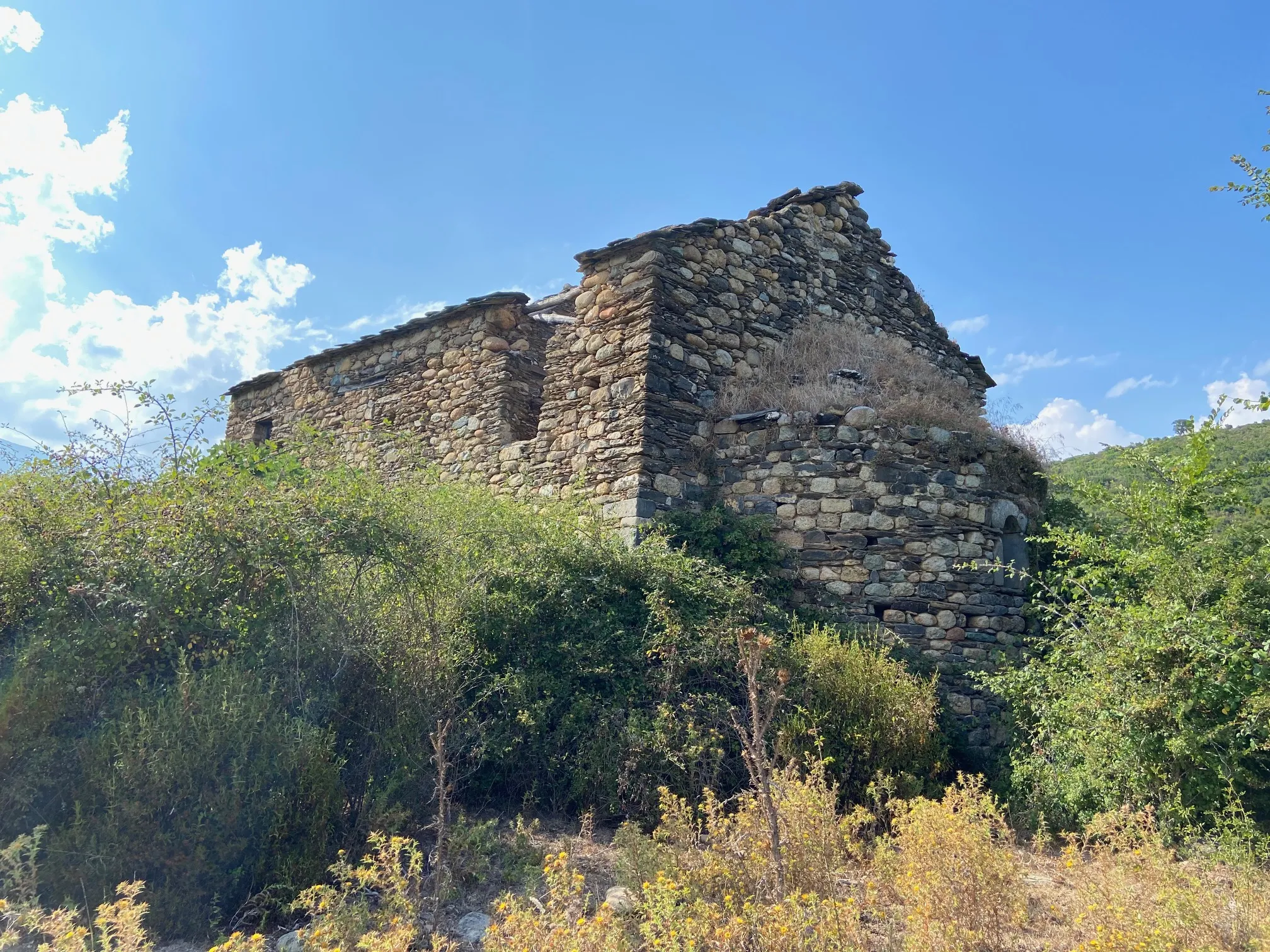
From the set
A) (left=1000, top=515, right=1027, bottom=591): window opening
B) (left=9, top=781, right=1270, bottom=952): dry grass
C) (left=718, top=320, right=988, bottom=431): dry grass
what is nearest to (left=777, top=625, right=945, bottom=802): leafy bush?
(left=9, top=781, right=1270, bottom=952): dry grass

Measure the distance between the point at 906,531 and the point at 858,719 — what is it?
2371 millimetres

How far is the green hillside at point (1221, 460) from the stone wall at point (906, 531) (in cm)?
105

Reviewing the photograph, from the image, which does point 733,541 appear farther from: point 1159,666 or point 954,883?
point 954,883

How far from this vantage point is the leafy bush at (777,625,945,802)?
543 cm

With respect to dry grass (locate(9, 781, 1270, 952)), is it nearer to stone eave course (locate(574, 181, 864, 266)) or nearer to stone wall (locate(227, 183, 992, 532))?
stone wall (locate(227, 183, 992, 532))

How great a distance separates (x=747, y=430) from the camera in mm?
8227

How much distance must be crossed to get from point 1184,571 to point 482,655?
503cm

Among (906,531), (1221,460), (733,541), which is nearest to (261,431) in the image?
(733,541)

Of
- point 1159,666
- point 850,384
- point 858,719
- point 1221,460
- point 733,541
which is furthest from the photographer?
point 850,384

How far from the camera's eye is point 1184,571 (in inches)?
222

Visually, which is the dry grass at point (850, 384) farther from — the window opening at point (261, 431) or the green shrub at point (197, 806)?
the window opening at point (261, 431)

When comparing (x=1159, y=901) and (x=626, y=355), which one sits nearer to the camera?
(x=1159, y=901)

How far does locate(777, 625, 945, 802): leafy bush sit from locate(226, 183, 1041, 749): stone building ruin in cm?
129

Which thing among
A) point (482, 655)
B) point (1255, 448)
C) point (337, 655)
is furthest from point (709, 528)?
point (1255, 448)
